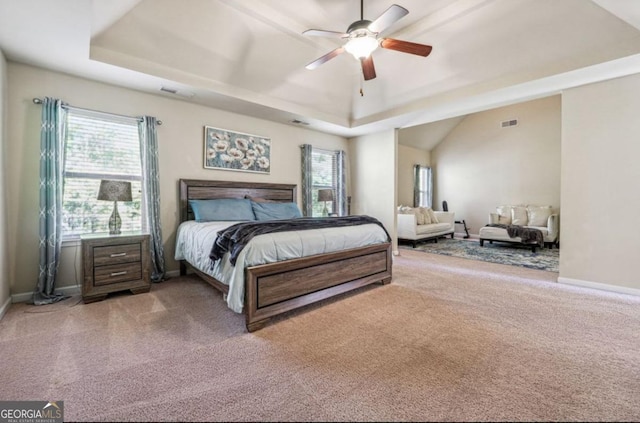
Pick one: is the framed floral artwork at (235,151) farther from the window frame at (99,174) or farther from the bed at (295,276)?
the window frame at (99,174)

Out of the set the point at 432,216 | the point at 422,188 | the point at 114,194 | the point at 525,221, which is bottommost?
the point at 525,221

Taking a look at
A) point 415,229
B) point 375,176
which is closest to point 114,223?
point 375,176

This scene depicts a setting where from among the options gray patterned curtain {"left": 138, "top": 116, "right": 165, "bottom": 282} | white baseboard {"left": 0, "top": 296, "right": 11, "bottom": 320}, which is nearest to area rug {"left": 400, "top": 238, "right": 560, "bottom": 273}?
gray patterned curtain {"left": 138, "top": 116, "right": 165, "bottom": 282}

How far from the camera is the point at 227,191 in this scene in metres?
4.43

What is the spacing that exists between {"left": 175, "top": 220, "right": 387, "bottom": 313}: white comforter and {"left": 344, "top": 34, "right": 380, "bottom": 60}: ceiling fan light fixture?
5.95 ft

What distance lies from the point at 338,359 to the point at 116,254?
2.71m

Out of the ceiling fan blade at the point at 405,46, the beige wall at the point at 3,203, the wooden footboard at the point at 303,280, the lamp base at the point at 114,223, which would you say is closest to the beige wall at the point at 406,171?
the wooden footboard at the point at 303,280

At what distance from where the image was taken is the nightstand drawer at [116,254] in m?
2.95

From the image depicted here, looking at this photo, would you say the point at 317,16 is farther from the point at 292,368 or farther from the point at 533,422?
the point at 533,422

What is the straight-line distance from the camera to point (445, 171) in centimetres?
903

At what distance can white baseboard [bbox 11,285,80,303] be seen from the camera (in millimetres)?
2928

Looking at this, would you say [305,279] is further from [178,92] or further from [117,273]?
[178,92]

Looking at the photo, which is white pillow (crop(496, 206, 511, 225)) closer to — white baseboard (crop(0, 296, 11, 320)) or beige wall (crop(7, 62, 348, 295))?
beige wall (crop(7, 62, 348, 295))

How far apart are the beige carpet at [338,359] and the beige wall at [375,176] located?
2.92m
